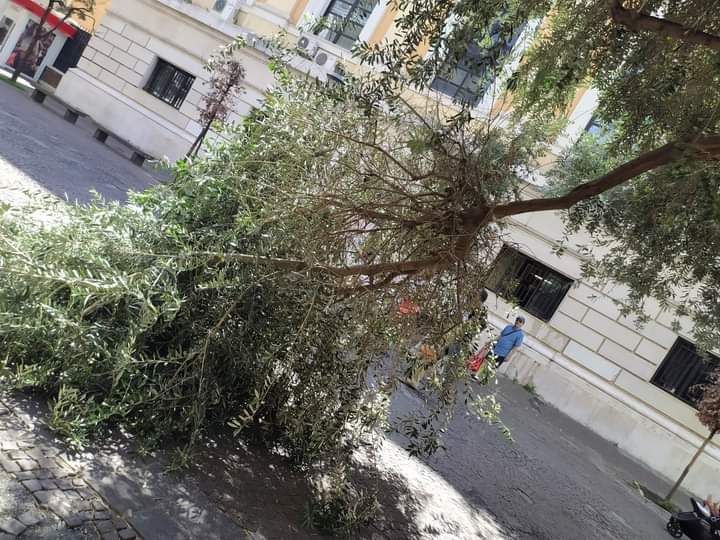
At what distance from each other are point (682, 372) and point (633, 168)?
12.0 meters

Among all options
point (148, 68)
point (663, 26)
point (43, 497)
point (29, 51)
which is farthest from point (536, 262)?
point (29, 51)

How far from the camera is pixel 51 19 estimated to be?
28797mm

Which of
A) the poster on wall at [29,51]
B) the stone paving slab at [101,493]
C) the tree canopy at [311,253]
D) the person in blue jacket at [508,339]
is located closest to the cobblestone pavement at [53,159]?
the tree canopy at [311,253]

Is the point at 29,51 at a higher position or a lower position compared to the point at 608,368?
lower

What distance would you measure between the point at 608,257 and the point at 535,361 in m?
7.85

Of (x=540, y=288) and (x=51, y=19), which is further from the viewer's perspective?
(x=51, y=19)

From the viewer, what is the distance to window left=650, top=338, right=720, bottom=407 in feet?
46.5

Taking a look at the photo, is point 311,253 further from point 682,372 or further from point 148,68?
point 148,68

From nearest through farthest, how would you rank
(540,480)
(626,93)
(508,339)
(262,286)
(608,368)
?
(262,286)
(626,93)
(540,480)
(508,339)
(608,368)

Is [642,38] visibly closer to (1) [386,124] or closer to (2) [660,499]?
(1) [386,124]

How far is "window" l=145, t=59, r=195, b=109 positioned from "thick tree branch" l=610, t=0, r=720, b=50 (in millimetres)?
17945

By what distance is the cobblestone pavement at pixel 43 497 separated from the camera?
3.13 metres

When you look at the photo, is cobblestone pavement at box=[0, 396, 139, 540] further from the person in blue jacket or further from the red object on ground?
the red object on ground

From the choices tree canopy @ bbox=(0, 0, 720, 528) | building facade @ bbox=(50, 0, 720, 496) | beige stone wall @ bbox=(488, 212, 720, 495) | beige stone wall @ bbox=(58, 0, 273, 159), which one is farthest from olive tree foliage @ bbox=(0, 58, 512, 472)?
beige stone wall @ bbox=(58, 0, 273, 159)
